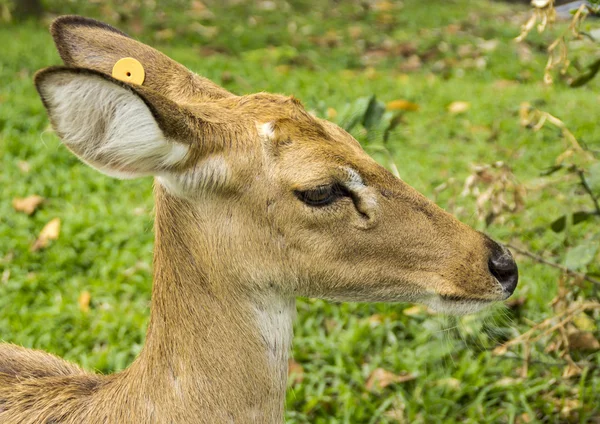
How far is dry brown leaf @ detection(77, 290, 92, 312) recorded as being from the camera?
420 cm

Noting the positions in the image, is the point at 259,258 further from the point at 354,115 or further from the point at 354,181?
the point at 354,115

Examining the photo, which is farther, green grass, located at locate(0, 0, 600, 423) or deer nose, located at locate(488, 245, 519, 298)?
green grass, located at locate(0, 0, 600, 423)

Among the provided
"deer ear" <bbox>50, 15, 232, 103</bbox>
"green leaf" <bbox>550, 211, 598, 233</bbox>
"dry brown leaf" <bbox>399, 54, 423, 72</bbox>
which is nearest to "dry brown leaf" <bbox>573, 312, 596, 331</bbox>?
"green leaf" <bbox>550, 211, 598, 233</bbox>

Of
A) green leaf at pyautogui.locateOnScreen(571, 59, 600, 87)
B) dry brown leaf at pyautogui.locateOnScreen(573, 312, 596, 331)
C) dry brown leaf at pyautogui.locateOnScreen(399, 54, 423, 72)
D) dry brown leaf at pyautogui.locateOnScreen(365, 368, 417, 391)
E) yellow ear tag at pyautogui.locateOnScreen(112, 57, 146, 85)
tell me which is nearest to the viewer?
yellow ear tag at pyautogui.locateOnScreen(112, 57, 146, 85)

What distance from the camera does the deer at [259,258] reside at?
2.21m

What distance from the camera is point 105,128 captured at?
1.92 m

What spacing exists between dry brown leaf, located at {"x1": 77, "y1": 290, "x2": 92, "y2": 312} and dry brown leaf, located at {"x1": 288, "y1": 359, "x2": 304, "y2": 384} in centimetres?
121

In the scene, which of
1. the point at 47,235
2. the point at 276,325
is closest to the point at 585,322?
the point at 276,325

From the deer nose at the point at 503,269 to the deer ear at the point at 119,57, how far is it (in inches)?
40.1

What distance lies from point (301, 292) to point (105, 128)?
800mm

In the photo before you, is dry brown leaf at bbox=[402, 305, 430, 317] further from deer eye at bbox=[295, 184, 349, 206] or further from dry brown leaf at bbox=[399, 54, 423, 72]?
dry brown leaf at bbox=[399, 54, 423, 72]

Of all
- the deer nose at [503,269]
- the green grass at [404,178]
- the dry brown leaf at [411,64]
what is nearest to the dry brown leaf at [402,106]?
the green grass at [404,178]

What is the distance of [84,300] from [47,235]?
0.73 metres

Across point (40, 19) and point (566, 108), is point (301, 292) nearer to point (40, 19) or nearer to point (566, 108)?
point (566, 108)
